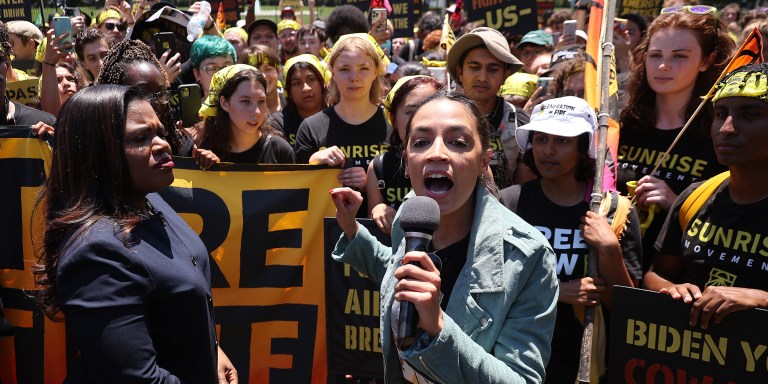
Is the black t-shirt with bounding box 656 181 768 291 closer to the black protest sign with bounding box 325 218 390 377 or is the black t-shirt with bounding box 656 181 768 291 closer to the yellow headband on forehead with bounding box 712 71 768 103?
the yellow headband on forehead with bounding box 712 71 768 103

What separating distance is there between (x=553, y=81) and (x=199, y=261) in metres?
3.52

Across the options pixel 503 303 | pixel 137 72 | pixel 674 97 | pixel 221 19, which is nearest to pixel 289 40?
pixel 221 19

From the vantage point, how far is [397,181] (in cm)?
445

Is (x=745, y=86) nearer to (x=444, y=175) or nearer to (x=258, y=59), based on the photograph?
(x=444, y=175)

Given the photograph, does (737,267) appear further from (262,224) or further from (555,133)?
(262,224)

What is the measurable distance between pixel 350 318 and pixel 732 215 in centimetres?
220

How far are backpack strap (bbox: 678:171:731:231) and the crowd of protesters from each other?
0.06ft

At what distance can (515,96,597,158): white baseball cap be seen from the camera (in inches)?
146

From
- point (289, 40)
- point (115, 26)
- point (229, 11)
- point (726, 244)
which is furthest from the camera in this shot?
point (229, 11)

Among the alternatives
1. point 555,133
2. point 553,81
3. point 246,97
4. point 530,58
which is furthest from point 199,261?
point 530,58

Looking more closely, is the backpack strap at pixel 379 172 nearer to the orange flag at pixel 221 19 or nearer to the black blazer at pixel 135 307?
the black blazer at pixel 135 307

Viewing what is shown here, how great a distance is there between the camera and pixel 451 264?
8.02 ft

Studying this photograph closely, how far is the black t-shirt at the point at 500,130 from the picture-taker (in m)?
4.39

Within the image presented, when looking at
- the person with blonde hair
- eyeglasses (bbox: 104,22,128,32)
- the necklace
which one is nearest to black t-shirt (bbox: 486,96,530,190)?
the necklace
